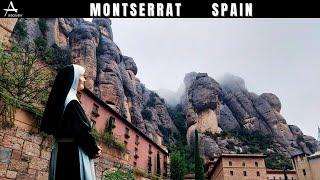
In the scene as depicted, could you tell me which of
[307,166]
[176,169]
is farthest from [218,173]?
[307,166]

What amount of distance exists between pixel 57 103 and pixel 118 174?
765 cm

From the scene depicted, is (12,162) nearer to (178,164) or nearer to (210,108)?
(178,164)

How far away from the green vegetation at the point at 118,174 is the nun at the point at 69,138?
7.16m

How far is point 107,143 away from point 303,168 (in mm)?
47879

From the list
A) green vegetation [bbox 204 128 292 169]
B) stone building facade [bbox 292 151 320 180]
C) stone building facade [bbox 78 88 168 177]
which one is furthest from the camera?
green vegetation [bbox 204 128 292 169]

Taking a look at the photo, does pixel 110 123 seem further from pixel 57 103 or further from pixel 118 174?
pixel 57 103

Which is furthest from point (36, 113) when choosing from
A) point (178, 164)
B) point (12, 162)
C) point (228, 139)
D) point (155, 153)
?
point (228, 139)

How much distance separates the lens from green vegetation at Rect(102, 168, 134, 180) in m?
9.90

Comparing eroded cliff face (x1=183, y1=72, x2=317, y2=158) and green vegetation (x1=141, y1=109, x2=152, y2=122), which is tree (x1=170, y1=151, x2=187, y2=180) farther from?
eroded cliff face (x1=183, y1=72, x2=317, y2=158)

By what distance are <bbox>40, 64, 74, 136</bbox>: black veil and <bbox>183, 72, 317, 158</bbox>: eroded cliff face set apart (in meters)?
66.2

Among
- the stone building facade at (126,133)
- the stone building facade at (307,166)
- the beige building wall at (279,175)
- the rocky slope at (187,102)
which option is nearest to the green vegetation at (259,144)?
the rocky slope at (187,102)

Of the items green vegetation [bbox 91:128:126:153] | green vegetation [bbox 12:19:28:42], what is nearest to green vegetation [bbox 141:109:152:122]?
green vegetation [bbox 12:19:28:42]

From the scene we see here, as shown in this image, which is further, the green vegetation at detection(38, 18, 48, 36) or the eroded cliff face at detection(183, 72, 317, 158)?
the eroded cliff face at detection(183, 72, 317, 158)

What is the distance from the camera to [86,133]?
3.04 m
